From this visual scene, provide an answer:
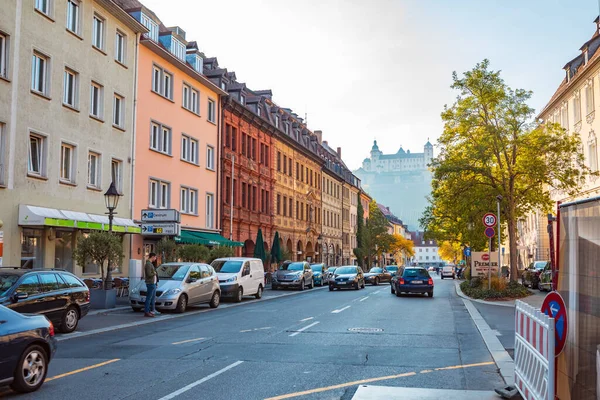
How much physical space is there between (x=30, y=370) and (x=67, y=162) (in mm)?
18366

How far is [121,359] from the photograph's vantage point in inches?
422

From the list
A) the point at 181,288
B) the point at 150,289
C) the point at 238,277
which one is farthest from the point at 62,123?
the point at 238,277

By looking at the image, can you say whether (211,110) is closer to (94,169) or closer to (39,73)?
(94,169)

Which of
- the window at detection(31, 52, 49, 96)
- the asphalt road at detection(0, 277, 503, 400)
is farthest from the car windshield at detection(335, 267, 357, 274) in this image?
the window at detection(31, 52, 49, 96)

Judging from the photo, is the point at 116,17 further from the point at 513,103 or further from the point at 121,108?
the point at 513,103

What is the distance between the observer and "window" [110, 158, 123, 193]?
2840 cm

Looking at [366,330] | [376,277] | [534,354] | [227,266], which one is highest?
[227,266]

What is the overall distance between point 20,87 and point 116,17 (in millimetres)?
8036

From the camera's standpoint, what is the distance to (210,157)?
3959cm

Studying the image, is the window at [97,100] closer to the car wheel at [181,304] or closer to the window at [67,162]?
the window at [67,162]

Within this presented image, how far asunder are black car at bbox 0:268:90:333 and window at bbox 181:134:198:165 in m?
21.2

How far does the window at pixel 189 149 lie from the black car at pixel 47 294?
21.2 metres

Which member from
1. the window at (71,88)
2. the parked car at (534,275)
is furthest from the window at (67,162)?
the parked car at (534,275)

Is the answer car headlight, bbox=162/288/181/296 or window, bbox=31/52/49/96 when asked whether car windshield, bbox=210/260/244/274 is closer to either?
car headlight, bbox=162/288/181/296
